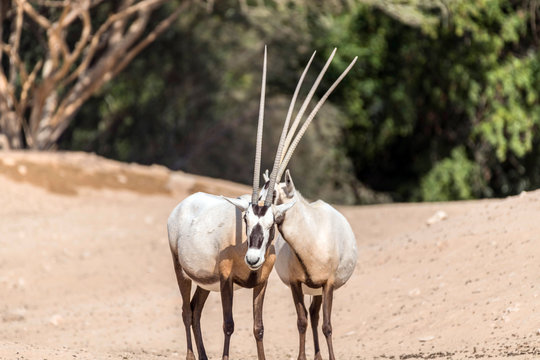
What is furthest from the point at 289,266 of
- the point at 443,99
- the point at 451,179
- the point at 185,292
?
the point at 443,99

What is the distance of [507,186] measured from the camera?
81.1 ft

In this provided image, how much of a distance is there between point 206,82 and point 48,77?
1011 centimetres

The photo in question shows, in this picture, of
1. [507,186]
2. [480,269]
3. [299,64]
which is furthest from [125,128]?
[480,269]

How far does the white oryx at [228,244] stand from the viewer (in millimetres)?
5938

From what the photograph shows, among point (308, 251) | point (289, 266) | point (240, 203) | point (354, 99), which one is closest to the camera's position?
point (240, 203)

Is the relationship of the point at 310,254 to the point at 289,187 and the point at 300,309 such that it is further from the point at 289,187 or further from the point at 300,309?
the point at 289,187

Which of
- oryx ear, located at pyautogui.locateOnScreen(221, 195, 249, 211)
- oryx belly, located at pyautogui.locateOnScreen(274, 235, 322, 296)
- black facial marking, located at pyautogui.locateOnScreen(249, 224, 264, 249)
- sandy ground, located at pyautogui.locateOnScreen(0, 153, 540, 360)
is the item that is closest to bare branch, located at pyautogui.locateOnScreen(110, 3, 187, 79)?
sandy ground, located at pyautogui.locateOnScreen(0, 153, 540, 360)

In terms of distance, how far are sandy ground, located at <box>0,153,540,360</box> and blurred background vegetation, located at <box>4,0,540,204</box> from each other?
7.81 metres

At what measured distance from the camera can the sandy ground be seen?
781 centimetres

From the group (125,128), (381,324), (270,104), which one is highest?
(381,324)

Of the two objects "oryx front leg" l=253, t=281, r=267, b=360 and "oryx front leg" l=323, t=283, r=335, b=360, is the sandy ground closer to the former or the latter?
"oryx front leg" l=323, t=283, r=335, b=360

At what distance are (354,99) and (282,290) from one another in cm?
1491

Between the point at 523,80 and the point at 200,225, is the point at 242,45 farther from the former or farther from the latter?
the point at 200,225

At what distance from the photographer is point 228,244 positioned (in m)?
6.43
